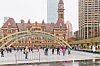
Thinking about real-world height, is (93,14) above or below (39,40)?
above

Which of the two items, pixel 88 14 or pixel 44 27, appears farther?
pixel 44 27

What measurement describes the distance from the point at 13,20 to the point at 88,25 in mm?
67570

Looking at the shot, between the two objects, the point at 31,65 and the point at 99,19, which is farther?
the point at 99,19

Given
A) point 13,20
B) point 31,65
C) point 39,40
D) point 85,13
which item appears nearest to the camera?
point 31,65

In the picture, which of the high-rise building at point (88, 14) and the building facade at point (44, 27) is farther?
the building facade at point (44, 27)

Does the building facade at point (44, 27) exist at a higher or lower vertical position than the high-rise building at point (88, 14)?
lower

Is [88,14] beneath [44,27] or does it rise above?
above

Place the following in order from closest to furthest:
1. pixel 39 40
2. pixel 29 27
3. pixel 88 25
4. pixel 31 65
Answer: pixel 31 65 → pixel 88 25 → pixel 39 40 → pixel 29 27

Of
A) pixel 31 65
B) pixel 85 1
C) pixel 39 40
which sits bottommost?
pixel 39 40

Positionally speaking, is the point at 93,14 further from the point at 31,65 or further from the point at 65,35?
A: the point at 31,65

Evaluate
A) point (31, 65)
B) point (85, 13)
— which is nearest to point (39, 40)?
point (85, 13)

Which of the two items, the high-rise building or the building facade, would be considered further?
the building facade

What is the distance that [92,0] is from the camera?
144 m

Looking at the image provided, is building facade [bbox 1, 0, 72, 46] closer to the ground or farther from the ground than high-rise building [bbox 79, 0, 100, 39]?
closer to the ground
